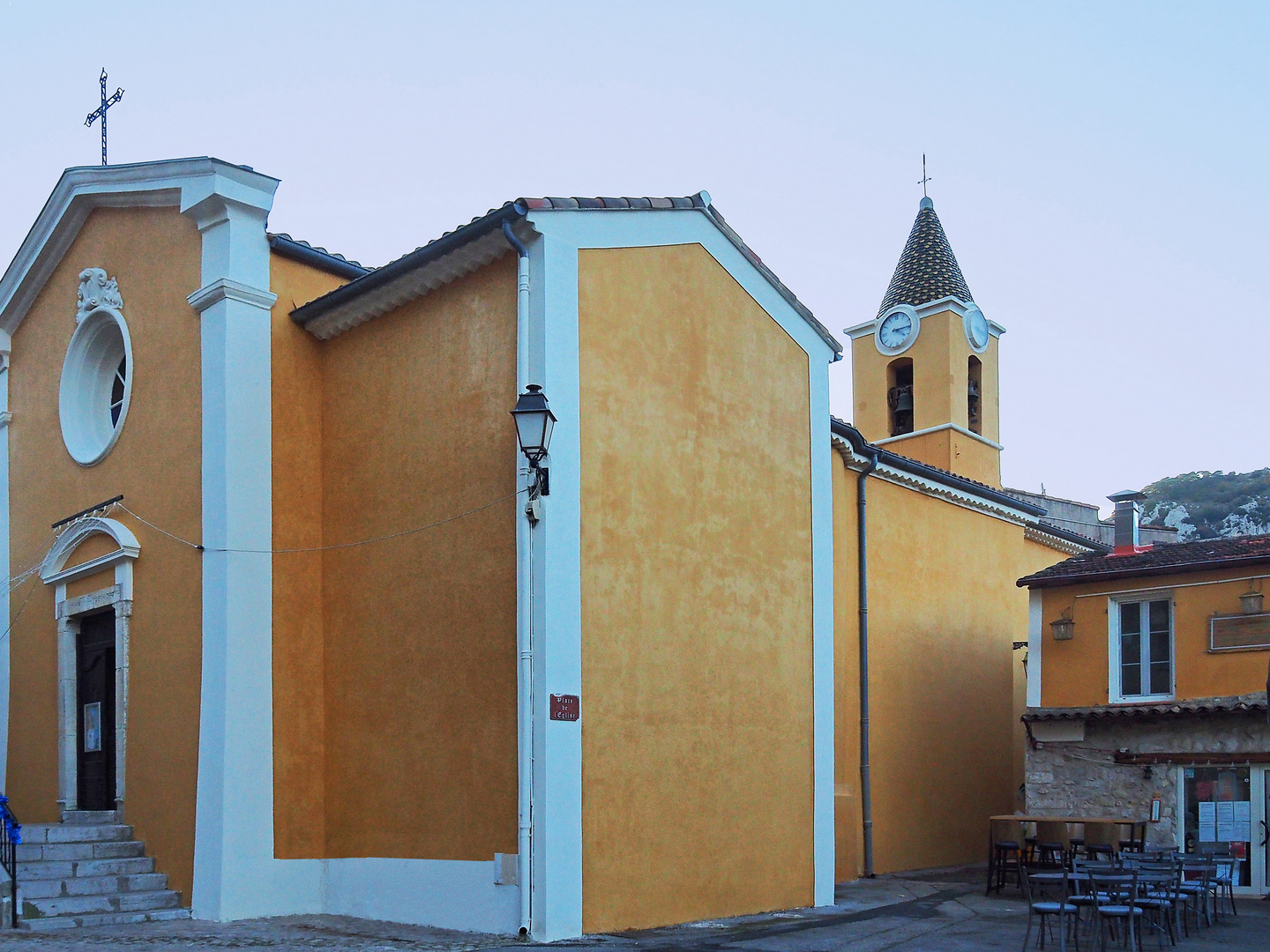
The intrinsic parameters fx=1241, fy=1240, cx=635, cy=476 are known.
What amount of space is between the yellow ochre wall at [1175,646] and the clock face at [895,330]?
270 inches

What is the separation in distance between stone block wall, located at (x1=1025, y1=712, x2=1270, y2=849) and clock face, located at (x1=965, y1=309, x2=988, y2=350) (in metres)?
8.38

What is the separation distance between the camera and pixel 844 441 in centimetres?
1608

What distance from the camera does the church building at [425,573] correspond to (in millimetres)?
10883

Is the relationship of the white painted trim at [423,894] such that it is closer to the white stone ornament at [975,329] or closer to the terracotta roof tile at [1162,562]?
the terracotta roof tile at [1162,562]

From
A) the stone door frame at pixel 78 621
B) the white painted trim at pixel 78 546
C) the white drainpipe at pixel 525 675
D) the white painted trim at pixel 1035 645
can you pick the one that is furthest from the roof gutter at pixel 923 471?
the stone door frame at pixel 78 621

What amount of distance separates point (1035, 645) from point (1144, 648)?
1.42 meters

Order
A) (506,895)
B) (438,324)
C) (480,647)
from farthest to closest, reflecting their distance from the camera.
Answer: (438,324), (480,647), (506,895)

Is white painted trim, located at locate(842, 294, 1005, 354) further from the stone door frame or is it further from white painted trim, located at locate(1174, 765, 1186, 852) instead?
the stone door frame

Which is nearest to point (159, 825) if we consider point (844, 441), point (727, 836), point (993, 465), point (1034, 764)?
point (727, 836)

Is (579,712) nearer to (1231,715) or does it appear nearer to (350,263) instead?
(350,263)

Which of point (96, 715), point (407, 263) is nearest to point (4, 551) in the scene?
point (96, 715)

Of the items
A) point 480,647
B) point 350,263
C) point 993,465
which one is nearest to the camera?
point 480,647

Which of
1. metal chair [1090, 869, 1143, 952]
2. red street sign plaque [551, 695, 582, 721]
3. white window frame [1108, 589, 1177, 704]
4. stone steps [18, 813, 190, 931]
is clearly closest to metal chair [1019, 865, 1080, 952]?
metal chair [1090, 869, 1143, 952]

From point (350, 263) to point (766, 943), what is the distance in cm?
838
